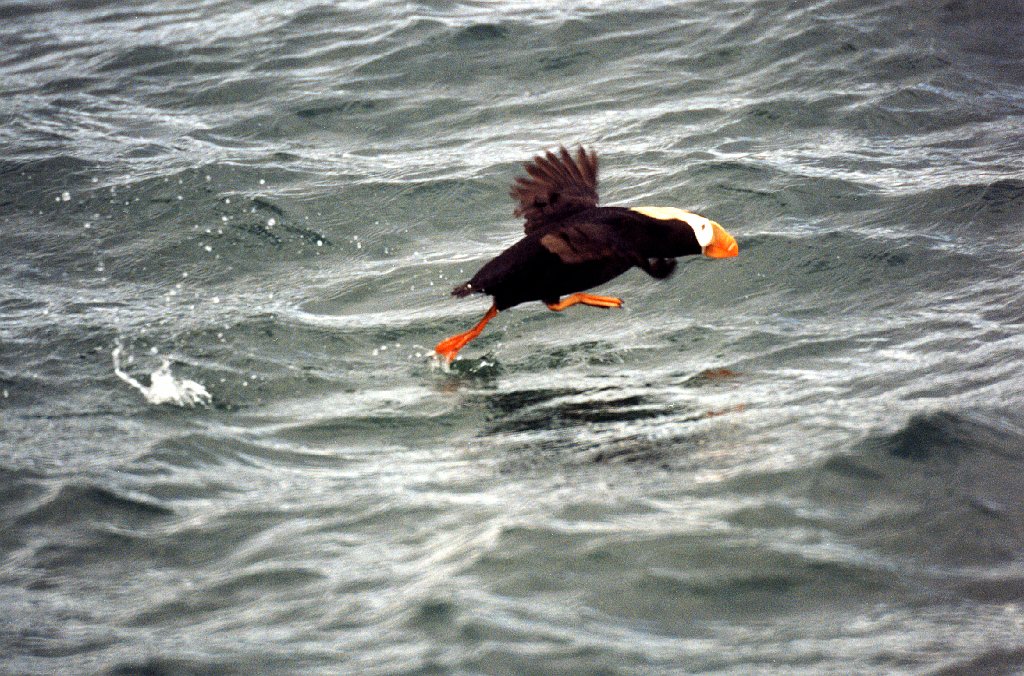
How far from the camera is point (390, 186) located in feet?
26.0

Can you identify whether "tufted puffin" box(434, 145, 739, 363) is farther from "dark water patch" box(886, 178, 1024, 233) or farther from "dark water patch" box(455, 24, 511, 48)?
"dark water patch" box(455, 24, 511, 48)

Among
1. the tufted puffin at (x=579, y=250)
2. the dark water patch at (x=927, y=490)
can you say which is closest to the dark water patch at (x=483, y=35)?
the tufted puffin at (x=579, y=250)

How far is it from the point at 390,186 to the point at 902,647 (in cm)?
526

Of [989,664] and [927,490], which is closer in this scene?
[989,664]

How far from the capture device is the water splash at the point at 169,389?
5.41 m

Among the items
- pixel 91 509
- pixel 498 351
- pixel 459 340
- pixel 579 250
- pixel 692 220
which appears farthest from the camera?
pixel 498 351

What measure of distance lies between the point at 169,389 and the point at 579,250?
1.88 meters

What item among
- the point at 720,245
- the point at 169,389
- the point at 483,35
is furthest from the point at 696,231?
the point at 483,35

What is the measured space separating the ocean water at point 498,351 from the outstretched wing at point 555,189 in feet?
2.14

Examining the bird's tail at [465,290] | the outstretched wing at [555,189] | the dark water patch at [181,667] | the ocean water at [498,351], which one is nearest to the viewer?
the dark water patch at [181,667]

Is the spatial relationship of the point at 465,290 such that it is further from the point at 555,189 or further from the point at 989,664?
the point at 989,664

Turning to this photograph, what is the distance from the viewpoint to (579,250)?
5.40 meters

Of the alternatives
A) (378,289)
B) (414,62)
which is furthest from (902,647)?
(414,62)

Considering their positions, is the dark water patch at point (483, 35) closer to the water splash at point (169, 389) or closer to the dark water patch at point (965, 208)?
the dark water patch at point (965, 208)
